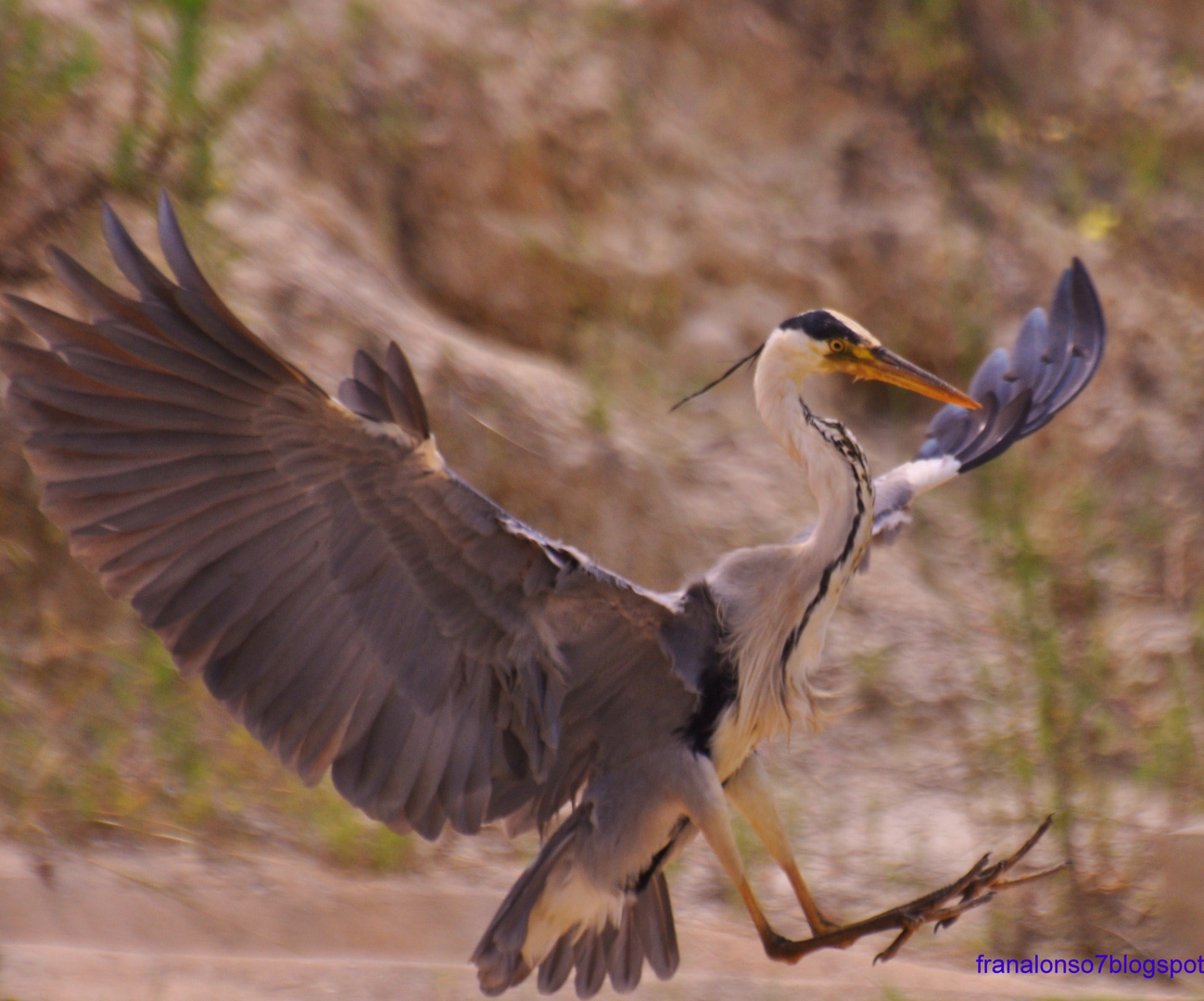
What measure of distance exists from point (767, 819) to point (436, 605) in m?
0.95

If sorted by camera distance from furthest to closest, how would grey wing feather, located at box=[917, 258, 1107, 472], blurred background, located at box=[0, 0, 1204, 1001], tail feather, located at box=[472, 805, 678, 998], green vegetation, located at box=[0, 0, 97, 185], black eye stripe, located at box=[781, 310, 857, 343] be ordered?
green vegetation, located at box=[0, 0, 97, 185]
blurred background, located at box=[0, 0, 1204, 1001]
grey wing feather, located at box=[917, 258, 1107, 472]
black eye stripe, located at box=[781, 310, 857, 343]
tail feather, located at box=[472, 805, 678, 998]

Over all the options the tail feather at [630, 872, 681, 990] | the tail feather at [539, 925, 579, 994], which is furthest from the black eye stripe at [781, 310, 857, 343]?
the tail feather at [539, 925, 579, 994]

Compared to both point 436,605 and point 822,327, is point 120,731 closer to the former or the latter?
point 436,605

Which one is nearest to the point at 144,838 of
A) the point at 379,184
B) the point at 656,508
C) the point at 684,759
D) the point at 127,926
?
the point at 127,926

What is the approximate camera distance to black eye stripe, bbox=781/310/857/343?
2996mm

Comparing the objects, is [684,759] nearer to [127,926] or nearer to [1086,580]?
A: [127,926]

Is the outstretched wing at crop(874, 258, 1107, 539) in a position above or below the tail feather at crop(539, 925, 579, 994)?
above

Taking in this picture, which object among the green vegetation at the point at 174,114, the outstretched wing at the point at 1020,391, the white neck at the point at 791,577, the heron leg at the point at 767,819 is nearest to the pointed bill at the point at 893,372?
the white neck at the point at 791,577

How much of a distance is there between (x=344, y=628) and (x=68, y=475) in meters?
0.56

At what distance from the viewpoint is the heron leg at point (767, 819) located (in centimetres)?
299

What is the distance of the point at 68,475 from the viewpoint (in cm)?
245

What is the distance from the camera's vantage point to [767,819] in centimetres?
305

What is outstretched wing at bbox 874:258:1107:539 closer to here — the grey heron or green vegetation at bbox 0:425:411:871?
the grey heron

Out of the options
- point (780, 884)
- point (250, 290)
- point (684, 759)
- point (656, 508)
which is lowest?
point (780, 884)
